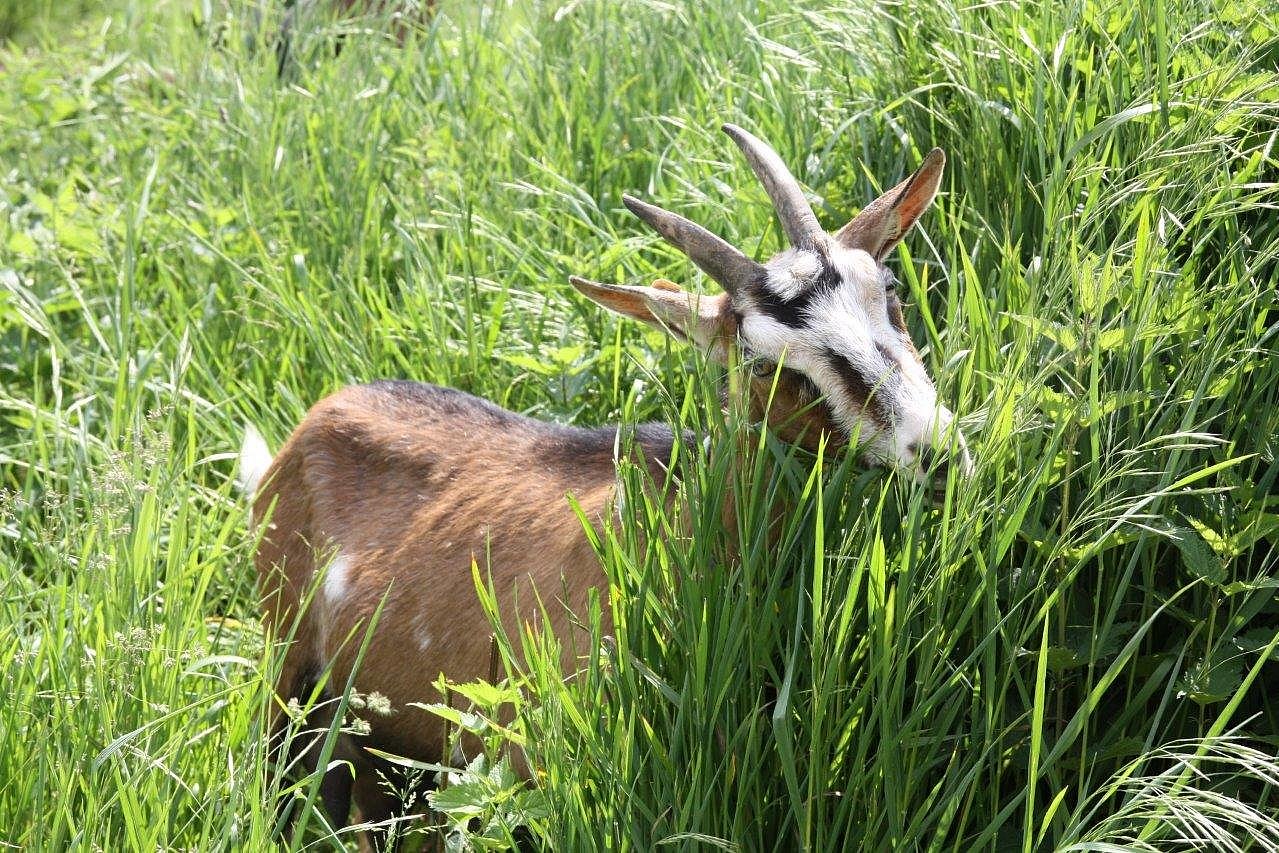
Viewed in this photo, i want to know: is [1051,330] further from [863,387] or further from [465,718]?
[465,718]

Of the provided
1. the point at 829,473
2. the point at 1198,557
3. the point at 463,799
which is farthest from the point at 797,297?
the point at 463,799

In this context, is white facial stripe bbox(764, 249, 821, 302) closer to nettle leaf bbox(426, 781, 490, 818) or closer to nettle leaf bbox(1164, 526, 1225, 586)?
nettle leaf bbox(1164, 526, 1225, 586)

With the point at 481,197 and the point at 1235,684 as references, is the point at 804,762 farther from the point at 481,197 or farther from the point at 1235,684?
the point at 481,197

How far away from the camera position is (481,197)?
4.52 m

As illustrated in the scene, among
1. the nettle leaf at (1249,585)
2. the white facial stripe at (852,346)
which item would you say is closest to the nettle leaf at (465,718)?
the white facial stripe at (852,346)

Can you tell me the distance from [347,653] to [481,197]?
5.34 feet

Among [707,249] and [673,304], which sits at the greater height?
[707,249]

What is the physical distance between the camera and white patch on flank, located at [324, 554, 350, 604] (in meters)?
3.61

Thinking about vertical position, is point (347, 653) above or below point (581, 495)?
below

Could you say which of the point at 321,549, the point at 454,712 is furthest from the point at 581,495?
the point at 454,712

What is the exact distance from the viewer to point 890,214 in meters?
3.02

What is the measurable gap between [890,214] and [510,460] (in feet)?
3.71

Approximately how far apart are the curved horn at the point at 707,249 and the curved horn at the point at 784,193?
14 centimetres

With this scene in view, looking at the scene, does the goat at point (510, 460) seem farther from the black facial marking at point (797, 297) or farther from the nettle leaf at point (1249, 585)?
the nettle leaf at point (1249, 585)
